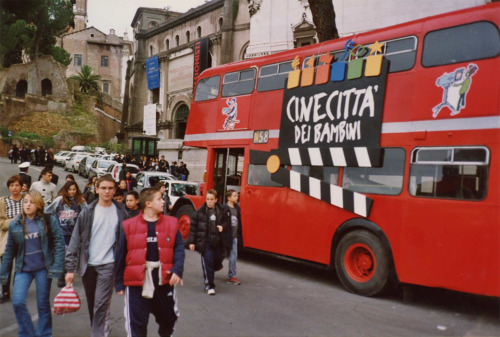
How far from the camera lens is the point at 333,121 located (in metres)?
8.22

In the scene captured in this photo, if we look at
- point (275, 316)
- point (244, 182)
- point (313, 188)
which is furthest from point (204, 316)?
point (244, 182)

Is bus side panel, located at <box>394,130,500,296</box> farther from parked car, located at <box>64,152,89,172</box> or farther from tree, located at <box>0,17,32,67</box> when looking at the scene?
tree, located at <box>0,17,32,67</box>

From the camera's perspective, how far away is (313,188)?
8.39 meters

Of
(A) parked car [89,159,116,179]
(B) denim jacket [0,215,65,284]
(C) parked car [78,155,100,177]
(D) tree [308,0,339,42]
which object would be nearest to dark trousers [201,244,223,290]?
(B) denim jacket [0,215,65,284]

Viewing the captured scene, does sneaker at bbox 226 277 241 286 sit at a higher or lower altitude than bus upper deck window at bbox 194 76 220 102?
lower

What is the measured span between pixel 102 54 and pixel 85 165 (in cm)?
5421

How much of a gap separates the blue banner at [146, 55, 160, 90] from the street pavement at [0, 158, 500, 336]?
123 ft

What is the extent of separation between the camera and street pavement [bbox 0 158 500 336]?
18.5ft

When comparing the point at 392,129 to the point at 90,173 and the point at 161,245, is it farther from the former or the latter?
the point at 90,173

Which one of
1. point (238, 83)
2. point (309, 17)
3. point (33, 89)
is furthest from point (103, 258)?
point (33, 89)

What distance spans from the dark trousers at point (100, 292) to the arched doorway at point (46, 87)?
61.3m

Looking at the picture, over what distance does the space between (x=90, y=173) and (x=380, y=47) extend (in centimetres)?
2389

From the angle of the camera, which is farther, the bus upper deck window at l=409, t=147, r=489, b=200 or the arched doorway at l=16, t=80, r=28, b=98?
the arched doorway at l=16, t=80, r=28, b=98

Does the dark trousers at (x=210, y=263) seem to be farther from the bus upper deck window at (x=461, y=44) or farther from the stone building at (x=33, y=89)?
the stone building at (x=33, y=89)
